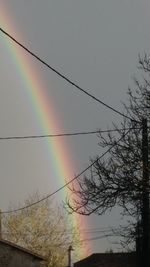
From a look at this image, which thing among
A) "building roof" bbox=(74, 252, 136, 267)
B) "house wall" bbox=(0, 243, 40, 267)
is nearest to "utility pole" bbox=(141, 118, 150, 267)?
"house wall" bbox=(0, 243, 40, 267)

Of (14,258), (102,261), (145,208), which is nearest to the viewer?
(145,208)

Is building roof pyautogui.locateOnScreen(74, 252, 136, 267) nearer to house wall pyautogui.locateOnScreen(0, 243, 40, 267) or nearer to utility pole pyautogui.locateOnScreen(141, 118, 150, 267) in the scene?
house wall pyautogui.locateOnScreen(0, 243, 40, 267)

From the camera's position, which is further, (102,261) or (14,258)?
(102,261)

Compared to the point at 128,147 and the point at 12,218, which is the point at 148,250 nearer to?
the point at 128,147

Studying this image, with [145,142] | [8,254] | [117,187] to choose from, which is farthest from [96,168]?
[8,254]

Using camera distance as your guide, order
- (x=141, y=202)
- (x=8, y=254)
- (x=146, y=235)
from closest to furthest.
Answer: (x=146, y=235), (x=141, y=202), (x=8, y=254)

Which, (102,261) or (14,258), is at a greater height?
(14,258)

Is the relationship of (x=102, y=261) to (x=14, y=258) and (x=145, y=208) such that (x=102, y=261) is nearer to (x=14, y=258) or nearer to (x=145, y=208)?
(x=14, y=258)

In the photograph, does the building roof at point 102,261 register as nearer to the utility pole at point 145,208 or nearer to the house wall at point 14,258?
the house wall at point 14,258

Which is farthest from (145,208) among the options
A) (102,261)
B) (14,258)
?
(102,261)

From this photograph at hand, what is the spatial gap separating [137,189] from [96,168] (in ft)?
5.29

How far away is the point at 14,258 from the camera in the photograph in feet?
101

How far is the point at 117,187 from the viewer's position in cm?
1823

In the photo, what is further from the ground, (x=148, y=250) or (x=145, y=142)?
(x=145, y=142)
